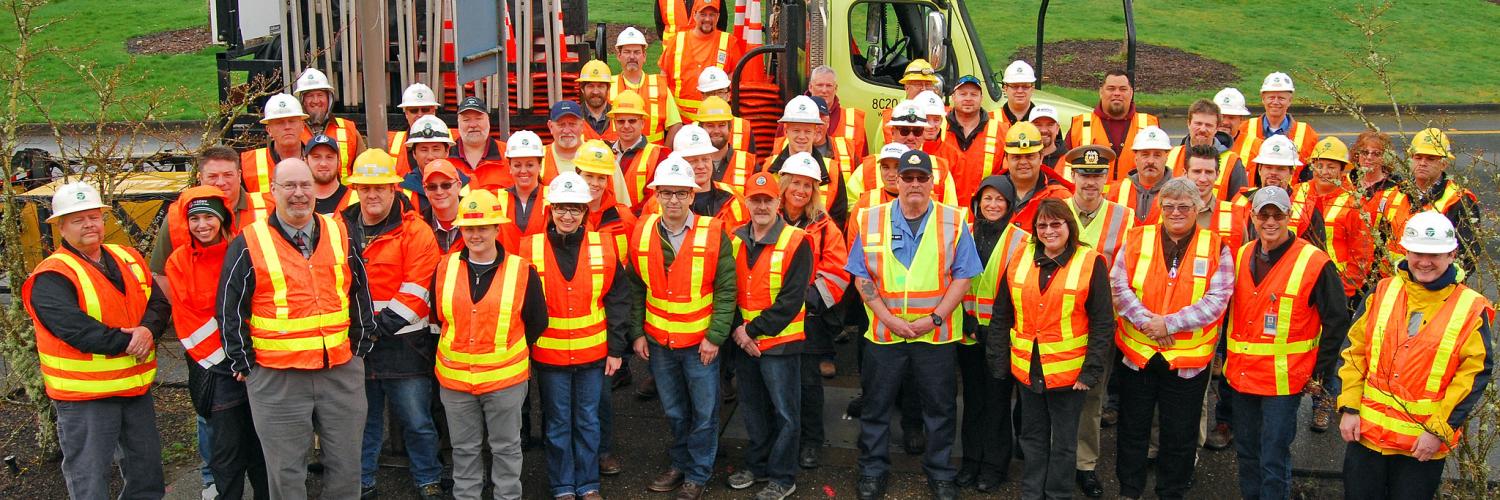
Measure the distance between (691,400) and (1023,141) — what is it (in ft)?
7.83

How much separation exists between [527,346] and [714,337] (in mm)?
978

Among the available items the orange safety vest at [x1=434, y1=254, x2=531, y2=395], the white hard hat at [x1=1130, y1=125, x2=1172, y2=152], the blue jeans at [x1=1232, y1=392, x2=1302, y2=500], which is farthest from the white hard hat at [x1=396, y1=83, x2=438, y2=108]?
the blue jeans at [x1=1232, y1=392, x2=1302, y2=500]

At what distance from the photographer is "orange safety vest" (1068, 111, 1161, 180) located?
859 cm

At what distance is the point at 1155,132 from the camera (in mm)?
7527

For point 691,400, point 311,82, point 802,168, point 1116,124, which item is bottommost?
point 691,400

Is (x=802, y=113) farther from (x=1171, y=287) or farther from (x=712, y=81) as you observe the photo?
(x=1171, y=287)

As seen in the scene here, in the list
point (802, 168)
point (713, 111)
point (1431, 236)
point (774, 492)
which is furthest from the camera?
point (713, 111)

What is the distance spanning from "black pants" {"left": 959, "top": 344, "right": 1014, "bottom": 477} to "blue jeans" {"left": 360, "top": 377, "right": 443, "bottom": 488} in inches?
115

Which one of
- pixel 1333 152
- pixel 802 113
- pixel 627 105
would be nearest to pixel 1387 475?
pixel 1333 152

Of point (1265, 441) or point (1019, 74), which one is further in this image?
point (1019, 74)

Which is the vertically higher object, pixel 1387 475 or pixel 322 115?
pixel 322 115

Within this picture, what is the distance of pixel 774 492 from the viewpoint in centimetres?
679

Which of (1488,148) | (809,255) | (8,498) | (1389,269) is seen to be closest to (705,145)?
(809,255)

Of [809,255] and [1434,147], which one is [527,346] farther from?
[1434,147]
